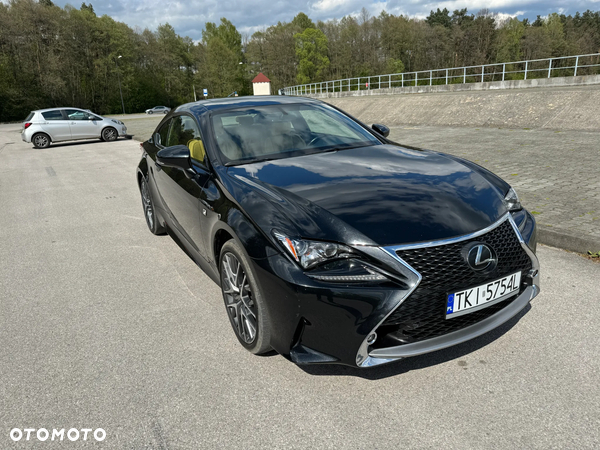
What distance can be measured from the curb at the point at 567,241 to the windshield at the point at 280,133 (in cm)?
204

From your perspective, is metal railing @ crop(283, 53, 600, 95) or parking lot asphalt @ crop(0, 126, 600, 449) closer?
parking lot asphalt @ crop(0, 126, 600, 449)

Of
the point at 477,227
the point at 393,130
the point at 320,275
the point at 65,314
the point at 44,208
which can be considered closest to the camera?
the point at 320,275

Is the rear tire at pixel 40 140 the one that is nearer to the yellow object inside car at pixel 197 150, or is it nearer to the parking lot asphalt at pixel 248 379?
the parking lot asphalt at pixel 248 379

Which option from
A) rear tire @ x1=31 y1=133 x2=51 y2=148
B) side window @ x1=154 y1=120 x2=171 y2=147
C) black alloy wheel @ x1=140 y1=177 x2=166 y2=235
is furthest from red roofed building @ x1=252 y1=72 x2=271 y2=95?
side window @ x1=154 y1=120 x2=171 y2=147

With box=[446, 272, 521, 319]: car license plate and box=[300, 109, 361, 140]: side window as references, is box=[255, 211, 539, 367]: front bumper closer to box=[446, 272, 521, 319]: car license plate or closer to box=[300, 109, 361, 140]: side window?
box=[446, 272, 521, 319]: car license plate

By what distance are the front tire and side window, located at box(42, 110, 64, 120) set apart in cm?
1898

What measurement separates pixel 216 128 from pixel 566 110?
11472 millimetres

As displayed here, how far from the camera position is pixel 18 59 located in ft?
205

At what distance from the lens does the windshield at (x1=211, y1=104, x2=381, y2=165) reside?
3.72 metres

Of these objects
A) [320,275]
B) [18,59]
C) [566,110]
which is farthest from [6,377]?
[18,59]

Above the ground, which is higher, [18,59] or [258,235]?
[18,59]

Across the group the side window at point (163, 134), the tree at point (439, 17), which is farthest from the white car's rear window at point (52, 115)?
the tree at point (439, 17)

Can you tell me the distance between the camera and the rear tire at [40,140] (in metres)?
18.9

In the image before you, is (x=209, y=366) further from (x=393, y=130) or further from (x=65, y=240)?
(x=393, y=130)
